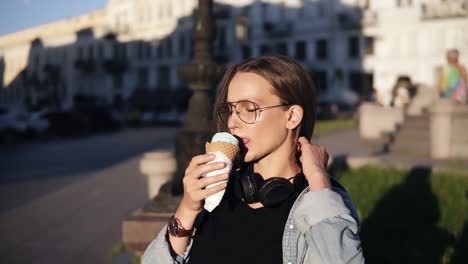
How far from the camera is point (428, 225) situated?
5.57 meters

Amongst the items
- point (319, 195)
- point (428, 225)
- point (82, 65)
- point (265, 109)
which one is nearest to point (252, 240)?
point (319, 195)

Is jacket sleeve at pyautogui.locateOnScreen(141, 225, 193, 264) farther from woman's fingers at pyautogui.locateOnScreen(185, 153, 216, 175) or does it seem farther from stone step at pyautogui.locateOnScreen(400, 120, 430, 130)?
stone step at pyautogui.locateOnScreen(400, 120, 430, 130)

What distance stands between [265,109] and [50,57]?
70897 mm

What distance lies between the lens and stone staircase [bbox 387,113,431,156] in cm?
1293

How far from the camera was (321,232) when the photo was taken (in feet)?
5.75

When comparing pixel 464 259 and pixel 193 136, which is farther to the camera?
pixel 193 136

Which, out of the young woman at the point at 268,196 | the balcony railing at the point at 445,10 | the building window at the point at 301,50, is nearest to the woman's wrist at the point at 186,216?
the young woman at the point at 268,196

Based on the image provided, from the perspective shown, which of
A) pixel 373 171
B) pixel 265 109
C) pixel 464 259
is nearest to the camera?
pixel 265 109

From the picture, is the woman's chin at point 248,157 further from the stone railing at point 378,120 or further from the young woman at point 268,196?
the stone railing at point 378,120

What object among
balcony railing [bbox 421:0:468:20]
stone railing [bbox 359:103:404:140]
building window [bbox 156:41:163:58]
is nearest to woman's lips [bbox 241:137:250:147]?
stone railing [bbox 359:103:404:140]

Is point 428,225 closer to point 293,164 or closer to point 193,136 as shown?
point 193,136

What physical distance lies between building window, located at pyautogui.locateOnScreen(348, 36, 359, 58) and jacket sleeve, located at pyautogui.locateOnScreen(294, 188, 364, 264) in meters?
45.9

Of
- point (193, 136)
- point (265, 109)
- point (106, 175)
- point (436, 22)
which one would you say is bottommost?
point (106, 175)

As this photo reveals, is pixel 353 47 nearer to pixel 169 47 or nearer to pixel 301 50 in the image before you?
pixel 301 50
